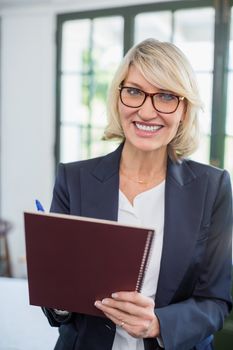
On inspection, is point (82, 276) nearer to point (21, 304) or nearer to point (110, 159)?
point (110, 159)

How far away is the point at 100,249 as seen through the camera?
818 millimetres

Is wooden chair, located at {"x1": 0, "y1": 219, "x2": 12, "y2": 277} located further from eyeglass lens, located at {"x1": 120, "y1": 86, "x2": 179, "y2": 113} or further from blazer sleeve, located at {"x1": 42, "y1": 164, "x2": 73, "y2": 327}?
eyeglass lens, located at {"x1": 120, "y1": 86, "x2": 179, "y2": 113}

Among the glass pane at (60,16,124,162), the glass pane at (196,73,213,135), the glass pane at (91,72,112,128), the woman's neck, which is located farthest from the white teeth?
the glass pane at (91,72,112,128)

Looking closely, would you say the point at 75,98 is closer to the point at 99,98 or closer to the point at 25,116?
the point at 99,98

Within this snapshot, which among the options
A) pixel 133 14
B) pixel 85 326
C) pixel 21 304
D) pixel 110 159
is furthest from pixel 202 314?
pixel 133 14

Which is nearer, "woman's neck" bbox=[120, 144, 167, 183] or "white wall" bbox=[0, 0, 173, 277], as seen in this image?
"woman's neck" bbox=[120, 144, 167, 183]

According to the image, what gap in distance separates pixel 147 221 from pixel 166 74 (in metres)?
0.38

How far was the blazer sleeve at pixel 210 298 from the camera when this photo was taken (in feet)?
3.07

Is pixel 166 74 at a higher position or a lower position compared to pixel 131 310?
higher

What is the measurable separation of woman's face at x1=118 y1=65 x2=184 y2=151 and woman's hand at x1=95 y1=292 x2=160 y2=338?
38cm

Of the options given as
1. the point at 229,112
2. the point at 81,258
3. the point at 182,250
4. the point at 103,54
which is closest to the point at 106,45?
the point at 103,54

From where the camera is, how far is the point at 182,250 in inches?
39.6

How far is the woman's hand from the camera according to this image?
0.84 meters

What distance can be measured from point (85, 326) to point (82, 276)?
245 mm
